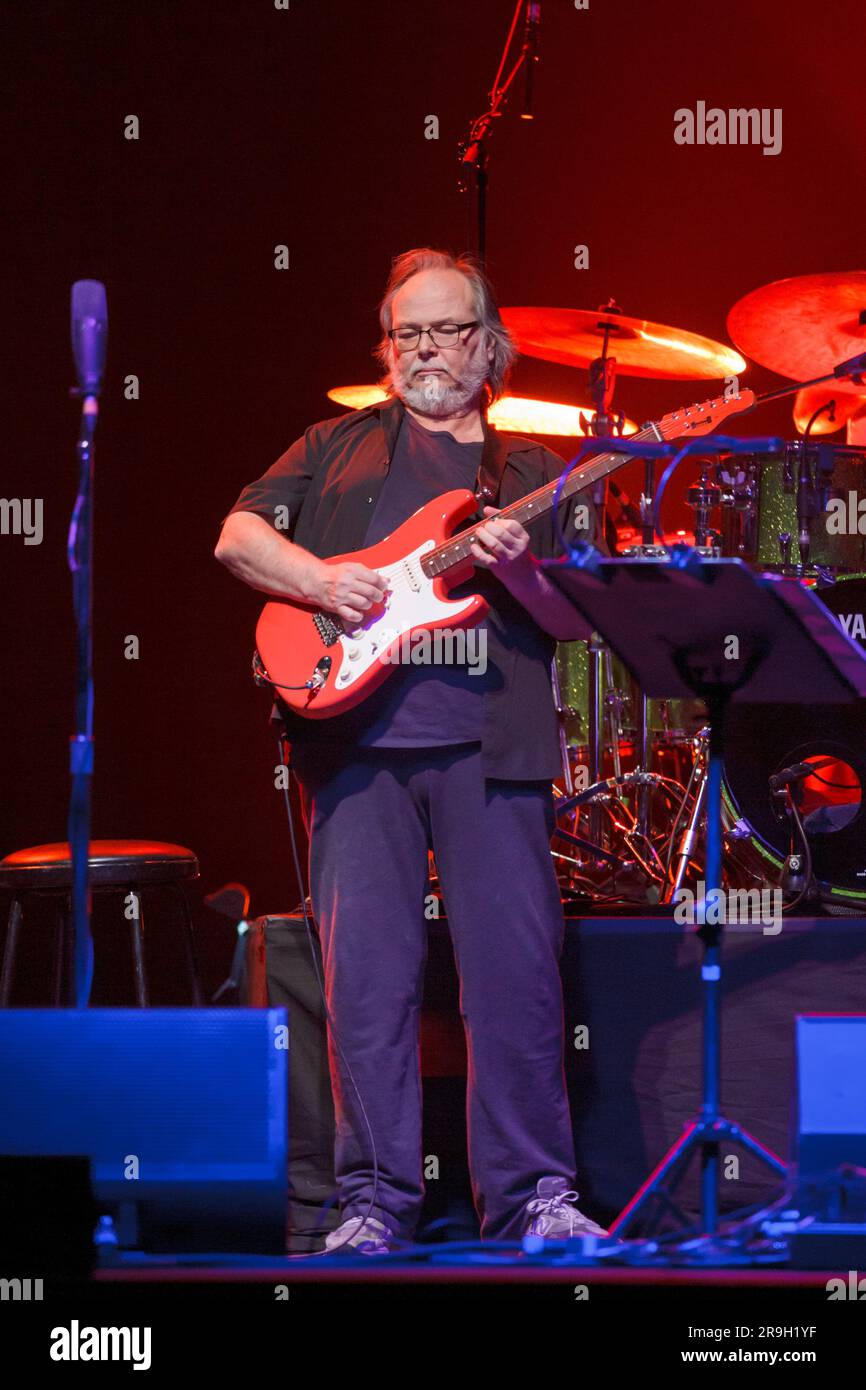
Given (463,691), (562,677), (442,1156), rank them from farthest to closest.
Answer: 1. (562,677)
2. (442,1156)
3. (463,691)

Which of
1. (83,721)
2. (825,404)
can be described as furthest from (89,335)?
(825,404)

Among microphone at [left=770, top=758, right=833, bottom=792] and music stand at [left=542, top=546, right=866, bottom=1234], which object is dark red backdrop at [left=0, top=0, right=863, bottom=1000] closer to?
microphone at [left=770, top=758, right=833, bottom=792]

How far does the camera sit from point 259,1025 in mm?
1967

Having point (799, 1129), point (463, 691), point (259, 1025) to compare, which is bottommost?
point (799, 1129)

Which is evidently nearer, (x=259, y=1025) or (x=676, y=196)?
(x=259, y=1025)

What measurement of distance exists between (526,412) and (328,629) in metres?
2.10

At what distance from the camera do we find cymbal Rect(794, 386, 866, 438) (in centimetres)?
471

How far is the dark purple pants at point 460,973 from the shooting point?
2.83 meters

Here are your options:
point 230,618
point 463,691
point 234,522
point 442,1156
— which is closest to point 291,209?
point 230,618

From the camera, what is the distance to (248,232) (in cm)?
529

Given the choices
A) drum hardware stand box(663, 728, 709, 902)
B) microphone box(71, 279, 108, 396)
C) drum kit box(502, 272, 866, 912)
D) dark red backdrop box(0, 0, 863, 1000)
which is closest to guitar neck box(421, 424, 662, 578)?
drum kit box(502, 272, 866, 912)
